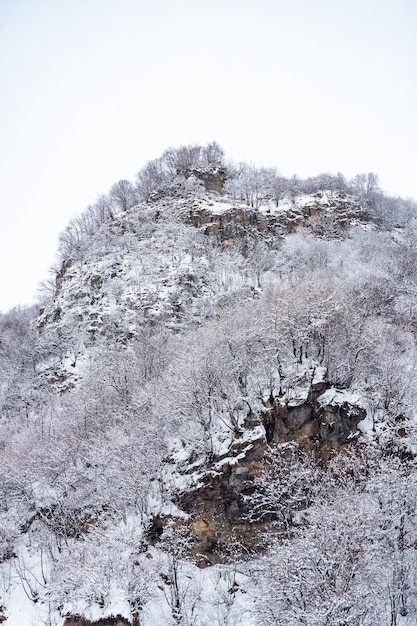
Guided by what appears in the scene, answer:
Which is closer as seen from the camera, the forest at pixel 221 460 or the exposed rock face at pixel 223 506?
the forest at pixel 221 460

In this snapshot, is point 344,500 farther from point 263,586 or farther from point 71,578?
point 71,578

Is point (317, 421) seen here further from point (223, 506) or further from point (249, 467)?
point (223, 506)

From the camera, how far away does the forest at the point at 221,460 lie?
15.9m

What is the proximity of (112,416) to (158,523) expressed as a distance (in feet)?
33.4

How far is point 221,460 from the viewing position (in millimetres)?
25281

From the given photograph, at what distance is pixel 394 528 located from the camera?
1616 centimetres

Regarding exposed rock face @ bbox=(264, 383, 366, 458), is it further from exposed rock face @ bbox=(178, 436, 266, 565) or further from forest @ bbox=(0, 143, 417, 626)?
exposed rock face @ bbox=(178, 436, 266, 565)

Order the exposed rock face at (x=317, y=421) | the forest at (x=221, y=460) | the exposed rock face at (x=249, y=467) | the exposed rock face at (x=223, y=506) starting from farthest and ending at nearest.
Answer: the exposed rock face at (x=317, y=421)
the exposed rock face at (x=249, y=467)
the exposed rock face at (x=223, y=506)
the forest at (x=221, y=460)

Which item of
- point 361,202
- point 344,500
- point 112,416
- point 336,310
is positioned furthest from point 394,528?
point 361,202

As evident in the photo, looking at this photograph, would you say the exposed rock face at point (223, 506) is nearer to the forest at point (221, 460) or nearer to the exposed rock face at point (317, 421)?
the forest at point (221, 460)

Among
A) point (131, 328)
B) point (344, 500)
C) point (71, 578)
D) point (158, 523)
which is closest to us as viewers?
point (344, 500)

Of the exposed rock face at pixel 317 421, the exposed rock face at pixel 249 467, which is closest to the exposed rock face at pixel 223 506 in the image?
the exposed rock face at pixel 249 467

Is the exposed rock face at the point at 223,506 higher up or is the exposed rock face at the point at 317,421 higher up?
the exposed rock face at the point at 317,421

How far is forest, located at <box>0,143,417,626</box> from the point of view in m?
15.9
